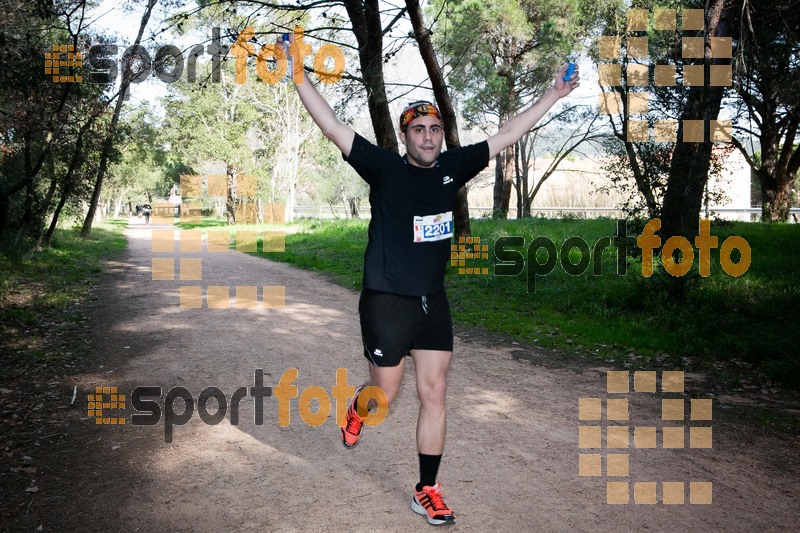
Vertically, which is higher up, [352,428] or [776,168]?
[776,168]

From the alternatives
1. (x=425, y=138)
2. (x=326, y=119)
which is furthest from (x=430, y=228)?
(x=326, y=119)

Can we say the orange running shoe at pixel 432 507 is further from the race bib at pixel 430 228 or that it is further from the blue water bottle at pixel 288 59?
the blue water bottle at pixel 288 59

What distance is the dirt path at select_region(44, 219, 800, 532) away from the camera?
3629mm

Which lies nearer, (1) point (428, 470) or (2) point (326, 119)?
(2) point (326, 119)

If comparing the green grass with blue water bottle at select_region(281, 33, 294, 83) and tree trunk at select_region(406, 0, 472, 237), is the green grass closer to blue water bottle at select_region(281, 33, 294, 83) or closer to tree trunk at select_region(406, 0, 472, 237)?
blue water bottle at select_region(281, 33, 294, 83)

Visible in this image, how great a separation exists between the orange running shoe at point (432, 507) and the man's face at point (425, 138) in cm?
197

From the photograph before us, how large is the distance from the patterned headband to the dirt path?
7.72ft

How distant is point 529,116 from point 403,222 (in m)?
1.18

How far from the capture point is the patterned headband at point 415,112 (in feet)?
11.7

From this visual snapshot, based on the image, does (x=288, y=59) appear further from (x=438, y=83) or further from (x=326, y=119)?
(x=438, y=83)

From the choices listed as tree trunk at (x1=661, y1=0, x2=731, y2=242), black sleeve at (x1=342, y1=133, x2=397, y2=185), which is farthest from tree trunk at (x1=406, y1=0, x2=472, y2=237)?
black sleeve at (x1=342, y1=133, x2=397, y2=185)

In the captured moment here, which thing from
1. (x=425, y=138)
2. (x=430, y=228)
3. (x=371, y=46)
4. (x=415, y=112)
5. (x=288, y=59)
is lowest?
(x=430, y=228)

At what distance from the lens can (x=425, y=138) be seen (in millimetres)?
3553

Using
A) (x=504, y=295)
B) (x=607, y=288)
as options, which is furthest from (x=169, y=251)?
(x=607, y=288)
